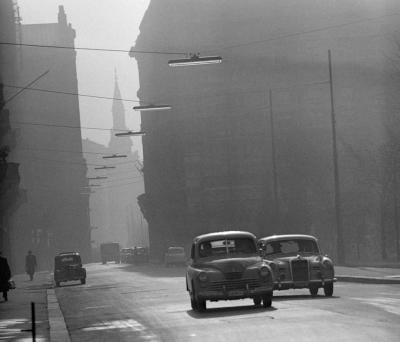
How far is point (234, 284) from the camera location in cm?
2386

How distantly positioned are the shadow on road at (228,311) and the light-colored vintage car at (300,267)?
131 inches

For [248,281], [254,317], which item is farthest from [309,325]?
[248,281]

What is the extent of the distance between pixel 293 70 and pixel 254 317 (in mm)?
A: 96165

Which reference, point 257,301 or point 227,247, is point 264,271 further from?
point 227,247

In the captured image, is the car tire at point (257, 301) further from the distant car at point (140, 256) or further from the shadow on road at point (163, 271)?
the distant car at point (140, 256)

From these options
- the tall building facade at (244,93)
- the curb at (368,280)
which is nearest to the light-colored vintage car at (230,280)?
the curb at (368,280)

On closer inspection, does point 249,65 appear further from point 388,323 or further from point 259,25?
point 388,323

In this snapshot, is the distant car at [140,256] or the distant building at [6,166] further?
the distant car at [140,256]

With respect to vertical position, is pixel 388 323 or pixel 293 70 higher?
pixel 293 70

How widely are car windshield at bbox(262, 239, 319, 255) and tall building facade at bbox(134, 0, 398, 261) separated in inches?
2606

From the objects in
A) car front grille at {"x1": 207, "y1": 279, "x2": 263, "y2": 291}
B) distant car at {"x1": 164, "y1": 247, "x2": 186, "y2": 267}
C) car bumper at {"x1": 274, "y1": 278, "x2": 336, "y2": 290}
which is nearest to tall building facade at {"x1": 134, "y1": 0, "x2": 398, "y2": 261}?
distant car at {"x1": 164, "y1": 247, "x2": 186, "y2": 267}

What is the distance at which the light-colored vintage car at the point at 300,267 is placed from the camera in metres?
28.2

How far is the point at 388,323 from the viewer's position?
17984mm

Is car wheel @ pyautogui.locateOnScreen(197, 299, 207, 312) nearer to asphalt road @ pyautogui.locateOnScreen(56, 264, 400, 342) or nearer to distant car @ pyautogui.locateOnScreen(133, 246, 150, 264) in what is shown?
asphalt road @ pyautogui.locateOnScreen(56, 264, 400, 342)
